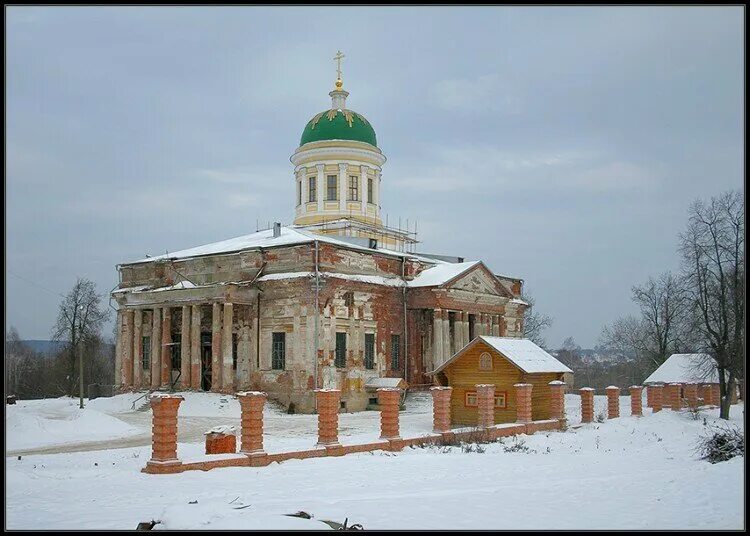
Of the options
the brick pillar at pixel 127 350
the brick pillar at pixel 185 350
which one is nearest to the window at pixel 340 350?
the brick pillar at pixel 185 350

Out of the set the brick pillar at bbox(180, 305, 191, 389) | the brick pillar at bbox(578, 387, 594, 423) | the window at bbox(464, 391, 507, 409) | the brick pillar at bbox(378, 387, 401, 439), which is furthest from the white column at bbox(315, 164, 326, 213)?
the brick pillar at bbox(378, 387, 401, 439)

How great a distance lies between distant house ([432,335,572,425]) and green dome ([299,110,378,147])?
21.4 metres

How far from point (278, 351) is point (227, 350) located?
2.31m

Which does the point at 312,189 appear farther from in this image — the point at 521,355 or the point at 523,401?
the point at 523,401

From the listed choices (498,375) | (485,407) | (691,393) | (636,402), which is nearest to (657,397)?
(636,402)

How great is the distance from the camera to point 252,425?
17484mm

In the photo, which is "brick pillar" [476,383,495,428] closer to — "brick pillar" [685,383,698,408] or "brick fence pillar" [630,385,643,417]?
"brick fence pillar" [630,385,643,417]

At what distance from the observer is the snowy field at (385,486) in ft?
33.9

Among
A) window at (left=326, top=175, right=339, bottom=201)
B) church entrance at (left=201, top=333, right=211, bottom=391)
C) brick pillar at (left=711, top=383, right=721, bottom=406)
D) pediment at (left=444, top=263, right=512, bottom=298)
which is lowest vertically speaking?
brick pillar at (left=711, top=383, right=721, bottom=406)

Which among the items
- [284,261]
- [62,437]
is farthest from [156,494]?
A: [284,261]

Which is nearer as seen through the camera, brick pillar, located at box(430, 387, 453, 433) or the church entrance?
brick pillar, located at box(430, 387, 453, 433)

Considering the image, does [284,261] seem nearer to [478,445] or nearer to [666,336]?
[478,445]

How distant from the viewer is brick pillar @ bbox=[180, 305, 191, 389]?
3678 cm

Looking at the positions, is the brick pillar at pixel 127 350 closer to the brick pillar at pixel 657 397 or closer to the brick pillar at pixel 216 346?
the brick pillar at pixel 216 346
